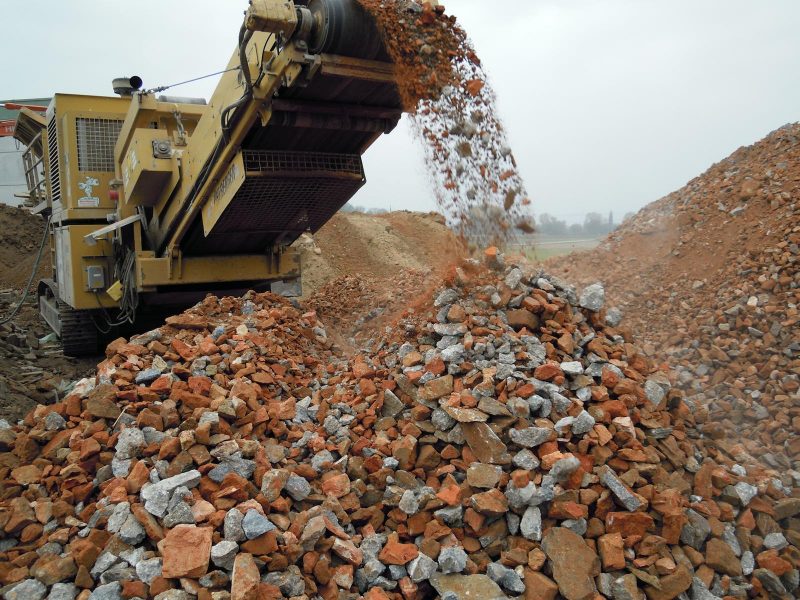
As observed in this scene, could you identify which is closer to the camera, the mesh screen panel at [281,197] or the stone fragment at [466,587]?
the stone fragment at [466,587]

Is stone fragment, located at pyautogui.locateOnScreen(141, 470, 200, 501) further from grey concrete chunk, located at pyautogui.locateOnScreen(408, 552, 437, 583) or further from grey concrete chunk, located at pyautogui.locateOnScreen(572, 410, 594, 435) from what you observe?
grey concrete chunk, located at pyautogui.locateOnScreen(572, 410, 594, 435)

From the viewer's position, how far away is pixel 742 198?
324 inches

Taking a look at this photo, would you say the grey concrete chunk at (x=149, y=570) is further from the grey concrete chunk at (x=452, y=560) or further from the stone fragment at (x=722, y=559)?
the stone fragment at (x=722, y=559)

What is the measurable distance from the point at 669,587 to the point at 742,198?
6911 mm

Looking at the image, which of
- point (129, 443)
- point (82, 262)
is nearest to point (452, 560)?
point (129, 443)

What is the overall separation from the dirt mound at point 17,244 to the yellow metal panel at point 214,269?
302 inches

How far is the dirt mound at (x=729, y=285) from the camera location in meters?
4.86

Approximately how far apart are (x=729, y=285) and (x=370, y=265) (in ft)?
26.1

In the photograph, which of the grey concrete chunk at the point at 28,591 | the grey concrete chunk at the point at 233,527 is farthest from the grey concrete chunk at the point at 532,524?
the grey concrete chunk at the point at 28,591

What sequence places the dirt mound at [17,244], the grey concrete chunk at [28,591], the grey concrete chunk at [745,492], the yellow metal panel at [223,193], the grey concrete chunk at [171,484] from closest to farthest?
the grey concrete chunk at [28,591] → the grey concrete chunk at [171,484] → the grey concrete chunk at [745,492] → the yellow metal panel at [223,193] → the dirt mound at [17,244]

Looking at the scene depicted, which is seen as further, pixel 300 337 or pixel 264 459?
pixel 300 337

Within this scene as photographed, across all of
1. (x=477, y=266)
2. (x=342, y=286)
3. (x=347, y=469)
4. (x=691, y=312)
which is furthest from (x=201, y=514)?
(x=691, y=312)

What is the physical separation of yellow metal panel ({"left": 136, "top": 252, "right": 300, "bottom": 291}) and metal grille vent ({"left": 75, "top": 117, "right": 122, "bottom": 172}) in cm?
128

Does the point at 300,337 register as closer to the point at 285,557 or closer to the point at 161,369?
the point at 161,369
